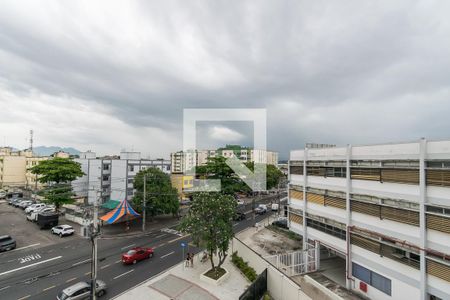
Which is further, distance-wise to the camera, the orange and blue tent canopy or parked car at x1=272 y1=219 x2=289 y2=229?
parked car at x1=272 y1=219 x2=289 y2=229

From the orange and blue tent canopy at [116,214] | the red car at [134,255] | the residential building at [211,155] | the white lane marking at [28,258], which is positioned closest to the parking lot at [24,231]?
the white lane marking at [28,258]

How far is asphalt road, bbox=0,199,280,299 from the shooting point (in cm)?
1647

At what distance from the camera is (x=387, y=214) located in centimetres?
1356

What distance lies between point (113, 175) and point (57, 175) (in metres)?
10.8

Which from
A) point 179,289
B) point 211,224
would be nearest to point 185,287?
point 179,289

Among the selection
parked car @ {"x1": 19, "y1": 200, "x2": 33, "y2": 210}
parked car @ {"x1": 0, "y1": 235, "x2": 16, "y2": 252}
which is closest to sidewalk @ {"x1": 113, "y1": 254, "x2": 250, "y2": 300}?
parked car @ {"x1": 0, "y1": 235, "x2": 16, "y2": 252}

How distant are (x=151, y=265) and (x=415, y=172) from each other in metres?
21.0

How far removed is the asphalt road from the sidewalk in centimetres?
110

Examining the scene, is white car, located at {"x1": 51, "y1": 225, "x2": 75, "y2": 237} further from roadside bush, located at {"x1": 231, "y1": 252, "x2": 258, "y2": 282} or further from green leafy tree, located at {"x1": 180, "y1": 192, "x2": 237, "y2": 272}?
roadside bush, located at {"x1": 231, "y1": 252, "x2": 258, "y2": 282}

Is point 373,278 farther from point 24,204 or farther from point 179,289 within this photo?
point 24,204

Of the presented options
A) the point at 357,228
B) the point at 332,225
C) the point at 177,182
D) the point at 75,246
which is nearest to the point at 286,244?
the point at 332,225

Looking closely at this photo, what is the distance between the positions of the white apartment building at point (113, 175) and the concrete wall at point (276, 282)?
31.7 meters

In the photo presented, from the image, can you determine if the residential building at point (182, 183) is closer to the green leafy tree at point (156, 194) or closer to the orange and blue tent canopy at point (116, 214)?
the green leafy tree at point (156, 194)

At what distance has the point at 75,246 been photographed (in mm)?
24750
